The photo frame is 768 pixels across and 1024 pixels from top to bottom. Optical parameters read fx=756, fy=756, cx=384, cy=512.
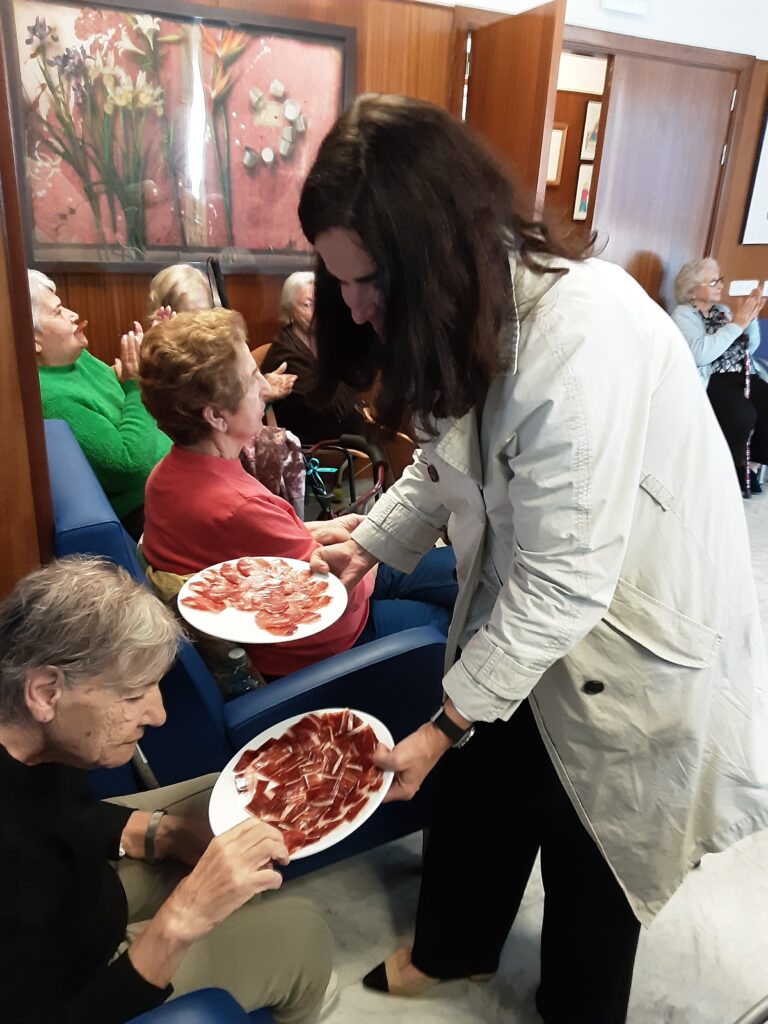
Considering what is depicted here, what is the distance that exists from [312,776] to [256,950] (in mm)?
245

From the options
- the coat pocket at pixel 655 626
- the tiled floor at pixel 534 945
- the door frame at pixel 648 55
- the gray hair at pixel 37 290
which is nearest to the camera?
the coat pocket at pixel 655 626

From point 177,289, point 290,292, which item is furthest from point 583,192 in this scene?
point 177,289

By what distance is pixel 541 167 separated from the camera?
128 inches

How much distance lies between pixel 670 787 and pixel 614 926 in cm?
29

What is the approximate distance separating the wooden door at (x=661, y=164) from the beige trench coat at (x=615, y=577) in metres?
3.51

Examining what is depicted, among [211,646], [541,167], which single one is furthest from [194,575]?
[541,167]

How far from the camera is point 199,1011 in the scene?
31.9 inches

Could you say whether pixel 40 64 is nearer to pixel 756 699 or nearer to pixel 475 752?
pixel 475 752

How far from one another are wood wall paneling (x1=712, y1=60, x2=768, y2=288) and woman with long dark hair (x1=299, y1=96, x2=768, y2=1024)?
433 cm

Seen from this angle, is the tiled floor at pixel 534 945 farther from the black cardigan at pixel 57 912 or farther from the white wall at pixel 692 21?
the white wall at pixel 692 21

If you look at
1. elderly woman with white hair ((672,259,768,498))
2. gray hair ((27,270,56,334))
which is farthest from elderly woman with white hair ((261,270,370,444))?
elderly woman with white hair ((672,259,768,498))

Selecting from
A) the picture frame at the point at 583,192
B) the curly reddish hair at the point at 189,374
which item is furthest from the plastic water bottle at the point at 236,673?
the picture frame at the point at 583,192

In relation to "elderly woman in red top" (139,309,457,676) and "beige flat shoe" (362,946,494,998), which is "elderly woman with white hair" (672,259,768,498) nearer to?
"elderly woman in red top" (139,309,457,676)

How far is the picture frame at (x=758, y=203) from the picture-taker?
4.58 m
